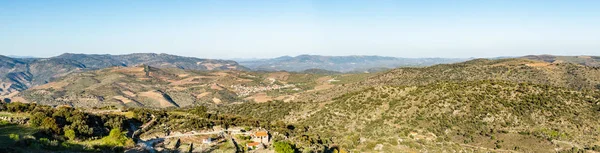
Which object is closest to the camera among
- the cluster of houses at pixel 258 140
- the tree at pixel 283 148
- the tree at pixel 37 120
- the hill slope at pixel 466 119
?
the tree at pixel 37 120

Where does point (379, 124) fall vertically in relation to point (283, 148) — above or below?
below

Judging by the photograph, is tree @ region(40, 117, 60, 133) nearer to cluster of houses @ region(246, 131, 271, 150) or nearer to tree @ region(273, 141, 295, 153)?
cluster of houses @ region(246, 131, 271, 150)

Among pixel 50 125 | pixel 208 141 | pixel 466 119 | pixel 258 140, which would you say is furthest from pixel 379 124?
pixel 50 125

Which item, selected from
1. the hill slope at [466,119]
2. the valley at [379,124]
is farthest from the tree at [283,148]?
the hill slope at [466,119]

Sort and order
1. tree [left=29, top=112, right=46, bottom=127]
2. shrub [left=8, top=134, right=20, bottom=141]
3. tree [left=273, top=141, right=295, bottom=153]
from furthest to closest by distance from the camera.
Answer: tree [left=273, top=141, right=295, bottom=153], tree [left=29, top=112, right=46, bottom=127], shrub [left=8, top=134, right=20, bottom=141]

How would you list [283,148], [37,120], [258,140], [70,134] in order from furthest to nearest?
[258,140] → [283,148] → [37,120] → [70,134]

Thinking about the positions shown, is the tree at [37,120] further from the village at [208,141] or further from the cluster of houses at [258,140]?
the cluster of houses at [258,140]

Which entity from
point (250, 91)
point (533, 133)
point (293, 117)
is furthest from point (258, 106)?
point (250, 91)

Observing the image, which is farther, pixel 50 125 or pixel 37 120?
pixel 37 120

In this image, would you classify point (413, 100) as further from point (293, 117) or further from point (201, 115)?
point (201, 115)

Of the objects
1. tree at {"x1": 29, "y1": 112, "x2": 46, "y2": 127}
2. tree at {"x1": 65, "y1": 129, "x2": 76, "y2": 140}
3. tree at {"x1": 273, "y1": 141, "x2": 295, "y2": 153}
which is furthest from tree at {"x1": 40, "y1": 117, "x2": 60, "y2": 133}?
tree at {"x1": 273, "y1": 141, "x2": 295, "y2": 153}

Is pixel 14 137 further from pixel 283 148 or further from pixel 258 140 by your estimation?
pixel 258 140
